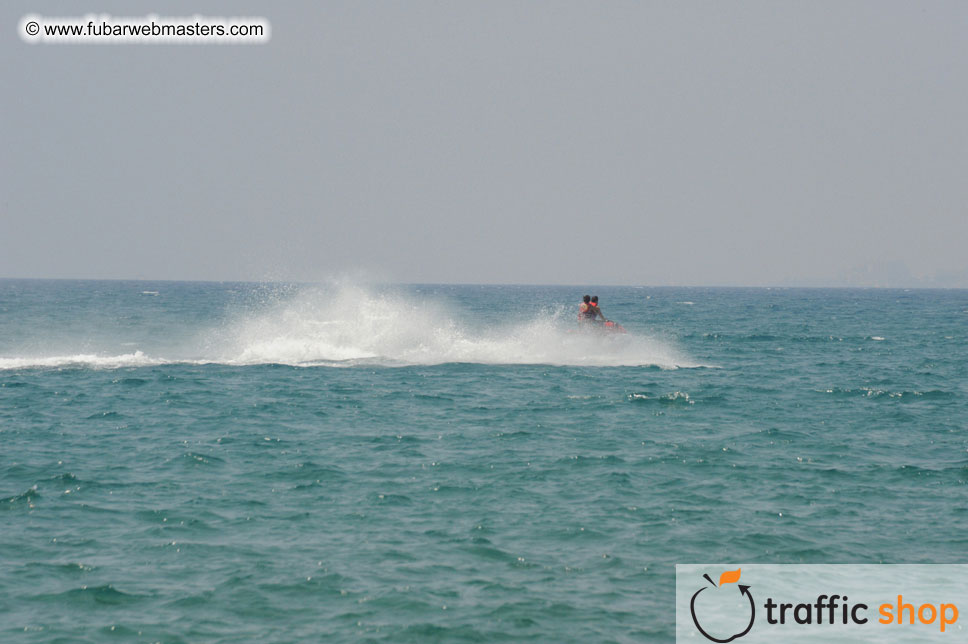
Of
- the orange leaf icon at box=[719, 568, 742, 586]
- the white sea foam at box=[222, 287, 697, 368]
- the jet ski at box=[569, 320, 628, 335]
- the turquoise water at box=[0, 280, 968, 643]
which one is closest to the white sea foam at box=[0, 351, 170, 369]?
the turquoise water at box=[0, 280, 968, 643]

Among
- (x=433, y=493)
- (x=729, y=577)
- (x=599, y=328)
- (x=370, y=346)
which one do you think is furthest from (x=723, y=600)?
(x=370, y=346)

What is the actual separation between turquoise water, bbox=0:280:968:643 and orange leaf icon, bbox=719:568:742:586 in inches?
19.7

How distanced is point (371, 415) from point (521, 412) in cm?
462

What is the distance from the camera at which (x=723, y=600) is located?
12.4 metres

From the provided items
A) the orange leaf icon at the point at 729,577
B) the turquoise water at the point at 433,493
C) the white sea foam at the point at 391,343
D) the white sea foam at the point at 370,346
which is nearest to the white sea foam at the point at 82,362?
the white sea foam at the point at 370,346

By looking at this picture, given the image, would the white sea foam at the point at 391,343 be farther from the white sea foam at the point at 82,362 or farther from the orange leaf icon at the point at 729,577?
the orange leaf icon at the point at 729,577

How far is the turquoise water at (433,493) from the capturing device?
38.8 feet

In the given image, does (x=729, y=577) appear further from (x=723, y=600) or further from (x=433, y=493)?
(x=433, y=493)

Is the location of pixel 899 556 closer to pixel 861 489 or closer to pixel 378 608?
pixel 861 489

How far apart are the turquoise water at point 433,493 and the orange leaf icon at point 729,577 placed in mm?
499

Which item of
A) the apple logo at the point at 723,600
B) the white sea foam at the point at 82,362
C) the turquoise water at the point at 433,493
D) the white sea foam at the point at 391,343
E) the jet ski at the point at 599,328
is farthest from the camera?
the white sea foam at the point at 391,343

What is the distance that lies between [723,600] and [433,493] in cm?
651

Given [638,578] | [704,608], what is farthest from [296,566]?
[704,608]

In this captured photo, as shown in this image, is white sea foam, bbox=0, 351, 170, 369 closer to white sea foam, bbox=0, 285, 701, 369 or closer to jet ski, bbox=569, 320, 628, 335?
white sea foam, bbox=0, 285, 701, 369
